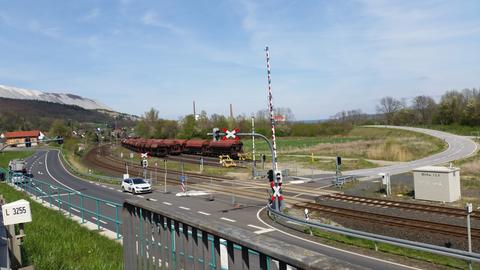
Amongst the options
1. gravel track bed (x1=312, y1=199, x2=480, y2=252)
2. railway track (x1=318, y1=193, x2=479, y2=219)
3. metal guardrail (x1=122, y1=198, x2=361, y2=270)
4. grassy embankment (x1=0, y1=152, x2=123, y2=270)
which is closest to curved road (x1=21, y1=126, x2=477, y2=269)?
metal guardrail (x1=122, y1=198, x2=361, y2=270)

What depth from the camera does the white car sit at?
32281 millimetres

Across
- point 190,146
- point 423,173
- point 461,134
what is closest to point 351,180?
point 423,173

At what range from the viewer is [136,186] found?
106 ft

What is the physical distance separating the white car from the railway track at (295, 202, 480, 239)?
14793 mm

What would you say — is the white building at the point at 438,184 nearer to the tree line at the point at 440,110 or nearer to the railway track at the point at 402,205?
the railway track at the point at 402,205

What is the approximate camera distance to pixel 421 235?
1738 centimetres

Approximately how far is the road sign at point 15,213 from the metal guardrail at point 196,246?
2883mm

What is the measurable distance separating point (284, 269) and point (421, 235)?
17.3 m

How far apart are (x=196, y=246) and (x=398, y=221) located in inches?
716

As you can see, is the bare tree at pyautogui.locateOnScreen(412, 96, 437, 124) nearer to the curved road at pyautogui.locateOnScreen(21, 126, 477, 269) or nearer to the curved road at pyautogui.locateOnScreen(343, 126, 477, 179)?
the curved road at pyautogui.locateOnScreen(343, 126, 477, 179)

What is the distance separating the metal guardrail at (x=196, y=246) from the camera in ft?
7.52

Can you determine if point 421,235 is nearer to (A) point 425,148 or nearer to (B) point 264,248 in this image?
(B) point 264,248

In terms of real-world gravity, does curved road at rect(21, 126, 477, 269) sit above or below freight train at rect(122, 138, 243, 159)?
below

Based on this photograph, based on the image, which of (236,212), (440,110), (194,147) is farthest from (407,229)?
(440,110)
